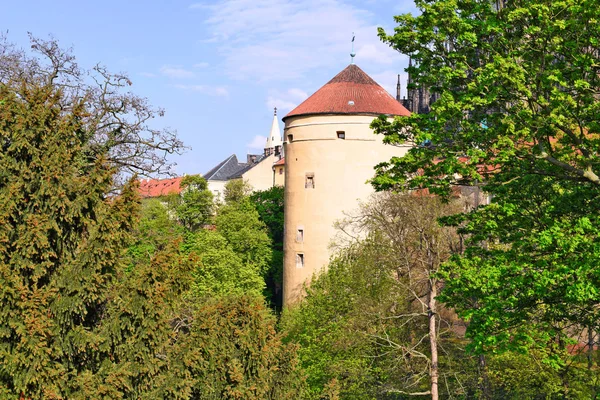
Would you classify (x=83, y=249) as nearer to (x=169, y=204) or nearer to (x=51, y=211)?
(x=51, y=211)

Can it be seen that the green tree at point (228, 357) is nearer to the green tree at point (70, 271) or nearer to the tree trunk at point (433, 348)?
the green tree at point (70, 271)

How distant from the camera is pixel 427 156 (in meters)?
14.8

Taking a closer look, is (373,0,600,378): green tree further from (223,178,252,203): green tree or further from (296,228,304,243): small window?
(223,178,252,203): green tree

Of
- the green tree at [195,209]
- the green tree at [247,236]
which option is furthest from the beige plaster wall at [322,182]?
the green tree at [195,209]

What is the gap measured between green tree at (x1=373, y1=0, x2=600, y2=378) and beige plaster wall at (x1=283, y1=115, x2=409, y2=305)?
26636 millimetres

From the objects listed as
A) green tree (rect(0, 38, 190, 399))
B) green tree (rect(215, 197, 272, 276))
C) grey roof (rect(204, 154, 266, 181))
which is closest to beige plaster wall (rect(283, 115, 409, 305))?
green tree (rect(215, 197, 272, 276))

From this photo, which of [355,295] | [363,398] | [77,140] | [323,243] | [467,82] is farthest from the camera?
[323,243]

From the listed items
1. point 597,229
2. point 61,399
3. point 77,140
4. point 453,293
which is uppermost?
point 77,140

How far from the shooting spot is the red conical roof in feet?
143

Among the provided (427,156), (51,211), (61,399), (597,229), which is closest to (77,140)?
(51,211)

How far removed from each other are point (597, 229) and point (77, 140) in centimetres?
774

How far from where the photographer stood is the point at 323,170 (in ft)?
140

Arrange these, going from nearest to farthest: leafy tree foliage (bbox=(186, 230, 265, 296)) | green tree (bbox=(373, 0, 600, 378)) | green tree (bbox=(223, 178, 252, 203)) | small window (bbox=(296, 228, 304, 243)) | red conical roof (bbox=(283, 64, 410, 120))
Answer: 1. green tree (bbox=(373, 0, 600, 378))
2. small window (bbox=(296, 228, 304, 243))
3. red conical roof (bbox=(283, 64, 410, 120))
4. leafy tree foliage (bbox=(186, 230, 265, 296))
5. green tree (bbox=(223, 178, 252, 203))

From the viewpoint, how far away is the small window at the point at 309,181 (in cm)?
4281
